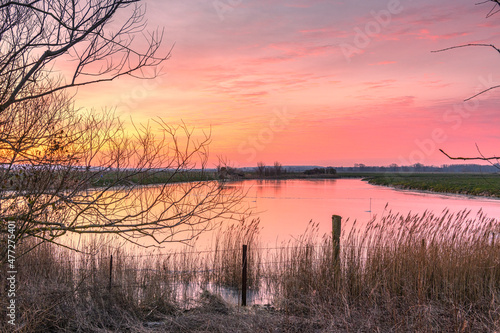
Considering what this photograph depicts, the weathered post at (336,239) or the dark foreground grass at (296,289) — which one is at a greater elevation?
the weathered post at (336,239)

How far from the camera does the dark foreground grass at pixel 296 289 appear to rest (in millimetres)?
5359

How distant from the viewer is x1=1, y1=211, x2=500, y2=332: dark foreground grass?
5.36 m

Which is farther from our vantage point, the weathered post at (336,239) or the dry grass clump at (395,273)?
the weathered post at (336,239)

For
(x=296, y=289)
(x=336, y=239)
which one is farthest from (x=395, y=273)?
(x=296, y=289)

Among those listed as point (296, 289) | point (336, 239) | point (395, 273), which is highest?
point (336, 239)

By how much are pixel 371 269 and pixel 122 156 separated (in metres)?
4.59

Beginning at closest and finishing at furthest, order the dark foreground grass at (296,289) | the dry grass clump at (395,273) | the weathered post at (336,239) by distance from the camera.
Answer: the dark foreground grass at (296,289) → the dry grass clump at (395,273) → the weathered post at (336,239)

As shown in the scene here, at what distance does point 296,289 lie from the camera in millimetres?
6961

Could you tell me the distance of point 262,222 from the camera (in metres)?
18.3

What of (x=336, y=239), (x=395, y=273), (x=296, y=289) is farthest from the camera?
(x=336, y=239)

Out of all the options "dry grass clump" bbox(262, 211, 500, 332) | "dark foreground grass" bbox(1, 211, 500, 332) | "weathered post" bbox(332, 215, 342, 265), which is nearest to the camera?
"dark foreground grass" bbox(1, 211, 500, 332)

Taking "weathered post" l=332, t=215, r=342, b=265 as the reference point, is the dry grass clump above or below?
below

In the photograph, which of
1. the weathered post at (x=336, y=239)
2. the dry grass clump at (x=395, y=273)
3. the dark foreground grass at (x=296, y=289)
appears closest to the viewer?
the dark foreground grass at (x=296, y=289)

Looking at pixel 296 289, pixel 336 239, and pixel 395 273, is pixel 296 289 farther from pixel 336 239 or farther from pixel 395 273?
pixel 395 273
